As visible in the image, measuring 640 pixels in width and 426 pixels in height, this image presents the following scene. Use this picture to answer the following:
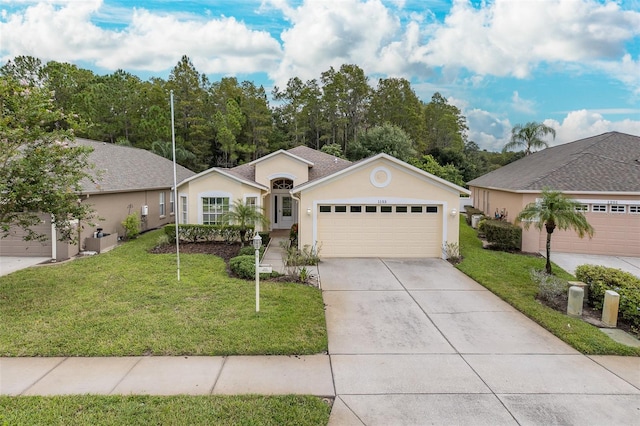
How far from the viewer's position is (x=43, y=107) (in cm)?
842

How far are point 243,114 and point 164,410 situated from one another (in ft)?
136

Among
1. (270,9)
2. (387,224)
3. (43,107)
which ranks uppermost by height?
(270,9)

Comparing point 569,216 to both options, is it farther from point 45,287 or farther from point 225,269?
point 45,287

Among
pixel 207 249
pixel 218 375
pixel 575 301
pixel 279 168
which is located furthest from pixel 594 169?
pixel 218 375

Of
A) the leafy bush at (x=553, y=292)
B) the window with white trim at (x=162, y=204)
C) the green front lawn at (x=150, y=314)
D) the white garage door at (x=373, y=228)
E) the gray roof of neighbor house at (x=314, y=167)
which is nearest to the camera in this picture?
the green front lawn at (x=150, y=314)

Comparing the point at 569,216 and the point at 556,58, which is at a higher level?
the point at 556,58

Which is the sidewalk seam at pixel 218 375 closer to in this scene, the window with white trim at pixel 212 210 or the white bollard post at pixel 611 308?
the white bollard post at pixel 611 308

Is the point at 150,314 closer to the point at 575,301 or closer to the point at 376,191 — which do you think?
the point at 376,191

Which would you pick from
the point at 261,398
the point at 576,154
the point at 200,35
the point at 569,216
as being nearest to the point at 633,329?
the point at 569,216

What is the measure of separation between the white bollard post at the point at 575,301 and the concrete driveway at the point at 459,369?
1.24 m

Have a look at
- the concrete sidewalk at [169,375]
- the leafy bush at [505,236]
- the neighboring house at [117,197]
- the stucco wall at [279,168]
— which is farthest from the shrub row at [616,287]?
the neighboring house at [117,197]

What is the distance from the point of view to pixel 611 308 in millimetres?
7844

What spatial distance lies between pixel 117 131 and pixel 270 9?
30.6 m

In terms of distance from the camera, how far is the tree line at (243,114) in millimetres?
36281
